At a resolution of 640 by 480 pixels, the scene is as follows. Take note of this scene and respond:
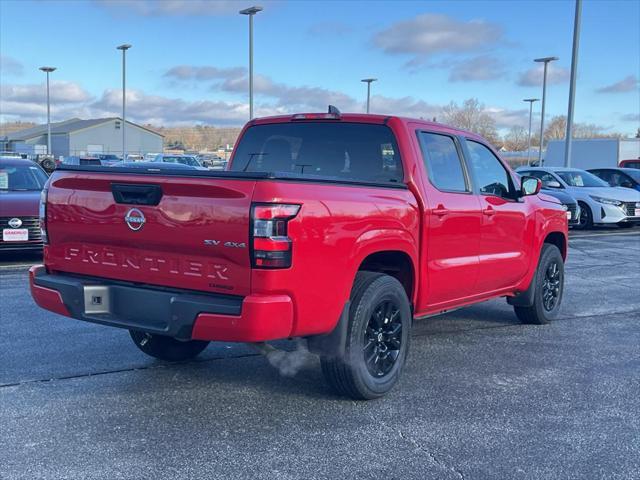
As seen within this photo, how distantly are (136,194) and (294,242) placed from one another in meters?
1.04

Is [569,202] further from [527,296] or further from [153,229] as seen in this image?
[153,229]

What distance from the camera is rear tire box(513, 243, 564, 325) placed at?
7.11 m

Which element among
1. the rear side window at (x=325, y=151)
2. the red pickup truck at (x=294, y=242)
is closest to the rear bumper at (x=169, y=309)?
the red pickup truck at (x=294, y=242)

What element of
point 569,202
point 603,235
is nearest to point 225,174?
point 569,202

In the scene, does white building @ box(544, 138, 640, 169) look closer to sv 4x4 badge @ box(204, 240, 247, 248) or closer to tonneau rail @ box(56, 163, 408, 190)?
tonneau rail @ box(56, 163, 408, 190)

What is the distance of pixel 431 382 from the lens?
526 centimetres

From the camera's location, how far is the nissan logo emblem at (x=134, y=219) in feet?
13.9

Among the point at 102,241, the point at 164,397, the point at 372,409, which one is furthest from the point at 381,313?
the point at 102,241

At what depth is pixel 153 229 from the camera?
4.19 m

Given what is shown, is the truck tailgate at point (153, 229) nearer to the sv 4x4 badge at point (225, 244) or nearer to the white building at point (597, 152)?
the sv 4x4 badge at point (225, 244)

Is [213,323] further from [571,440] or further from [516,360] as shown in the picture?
[516,360]

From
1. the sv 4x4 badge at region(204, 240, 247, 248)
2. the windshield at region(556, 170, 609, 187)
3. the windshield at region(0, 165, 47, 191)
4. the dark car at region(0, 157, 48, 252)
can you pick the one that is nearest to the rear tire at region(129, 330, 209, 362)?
the sv 4x4 badge at region(204, 240, 247, 248)

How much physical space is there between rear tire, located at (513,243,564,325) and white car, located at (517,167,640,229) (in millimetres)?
10480

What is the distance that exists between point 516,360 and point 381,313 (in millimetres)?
1726
